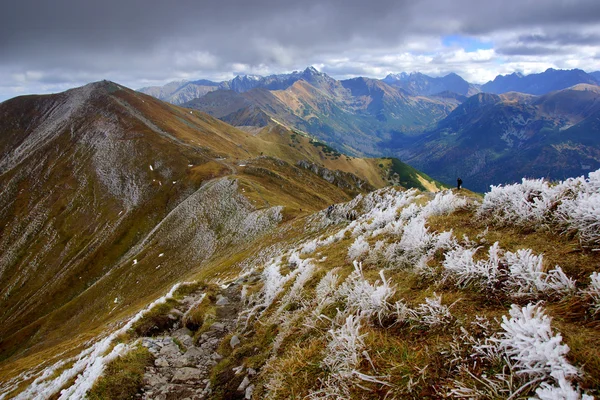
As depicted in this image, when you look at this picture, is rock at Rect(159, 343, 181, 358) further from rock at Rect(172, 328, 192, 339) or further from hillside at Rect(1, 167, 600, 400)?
rock at Rect(172, 328, 192, 339)

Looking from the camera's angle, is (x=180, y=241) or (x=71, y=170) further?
Result: (x=71, y=170)

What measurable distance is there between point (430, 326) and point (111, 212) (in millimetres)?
137666

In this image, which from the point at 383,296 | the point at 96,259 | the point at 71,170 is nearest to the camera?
the point at 383,296

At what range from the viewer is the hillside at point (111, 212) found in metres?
70.9

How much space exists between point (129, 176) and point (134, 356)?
14109 cm

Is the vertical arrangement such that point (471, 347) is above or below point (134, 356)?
above

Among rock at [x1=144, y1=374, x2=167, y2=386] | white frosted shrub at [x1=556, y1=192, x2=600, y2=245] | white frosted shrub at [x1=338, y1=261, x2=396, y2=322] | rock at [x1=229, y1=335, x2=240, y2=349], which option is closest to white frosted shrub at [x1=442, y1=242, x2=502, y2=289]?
white frosted shrub at [x1=338, y1=261, x2=396, y2=322]

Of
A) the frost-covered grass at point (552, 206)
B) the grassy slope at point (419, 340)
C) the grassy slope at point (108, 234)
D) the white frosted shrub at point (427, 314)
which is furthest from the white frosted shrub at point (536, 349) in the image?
the grassy slope at point (108, 234)

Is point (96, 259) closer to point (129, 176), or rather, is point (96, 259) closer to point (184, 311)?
point (129, 176)

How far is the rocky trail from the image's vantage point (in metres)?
7.87

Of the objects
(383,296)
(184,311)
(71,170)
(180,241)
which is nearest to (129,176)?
(71,170)

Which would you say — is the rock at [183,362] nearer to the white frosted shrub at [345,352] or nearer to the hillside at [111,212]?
the white frosted shrub at [345,352]

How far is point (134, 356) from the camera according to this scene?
9352 mm

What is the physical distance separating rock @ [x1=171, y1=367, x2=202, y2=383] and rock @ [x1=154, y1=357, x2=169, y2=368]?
57cm
